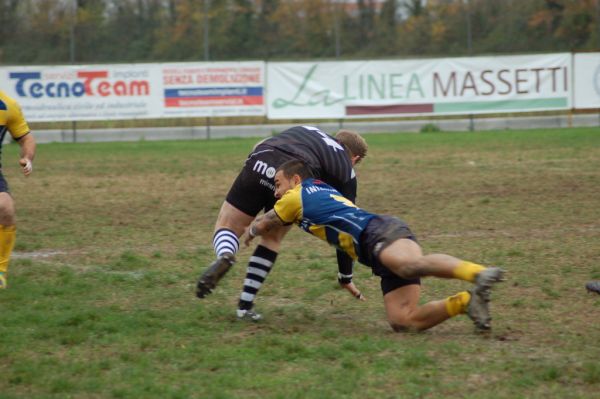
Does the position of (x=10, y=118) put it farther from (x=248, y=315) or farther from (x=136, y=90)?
(x=136, y=90)

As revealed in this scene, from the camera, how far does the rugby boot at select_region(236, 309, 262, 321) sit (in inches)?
253

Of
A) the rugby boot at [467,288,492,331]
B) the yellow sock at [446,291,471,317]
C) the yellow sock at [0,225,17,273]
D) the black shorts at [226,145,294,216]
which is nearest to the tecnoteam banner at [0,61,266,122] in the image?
the yellow sock at [0,225,17,273]

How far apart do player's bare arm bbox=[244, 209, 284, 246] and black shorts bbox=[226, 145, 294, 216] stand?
441 mm

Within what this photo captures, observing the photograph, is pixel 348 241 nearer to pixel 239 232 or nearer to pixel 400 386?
pixel 239 232

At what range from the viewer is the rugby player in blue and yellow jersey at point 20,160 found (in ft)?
24.7

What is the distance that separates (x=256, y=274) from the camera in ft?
21.4

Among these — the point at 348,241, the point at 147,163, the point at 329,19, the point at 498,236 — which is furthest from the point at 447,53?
the point at 348,241

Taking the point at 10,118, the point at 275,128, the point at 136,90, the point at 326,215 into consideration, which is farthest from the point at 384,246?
the point at 275,128

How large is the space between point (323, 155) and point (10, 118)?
3074 mm

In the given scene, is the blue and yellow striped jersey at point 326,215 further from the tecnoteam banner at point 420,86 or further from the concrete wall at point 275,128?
the concrete wall at point 275,128

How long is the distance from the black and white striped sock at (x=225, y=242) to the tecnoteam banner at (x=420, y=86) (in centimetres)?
1771

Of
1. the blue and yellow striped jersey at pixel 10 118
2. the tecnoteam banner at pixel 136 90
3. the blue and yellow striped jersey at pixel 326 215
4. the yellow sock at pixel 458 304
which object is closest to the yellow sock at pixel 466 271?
the yellow sock at pixel 458 304

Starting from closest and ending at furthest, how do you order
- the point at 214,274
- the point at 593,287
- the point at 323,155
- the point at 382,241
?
the point at 382,241
the point at 214,274
the point at 323,155
the point at 593,287

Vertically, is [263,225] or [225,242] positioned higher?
[263,225]
